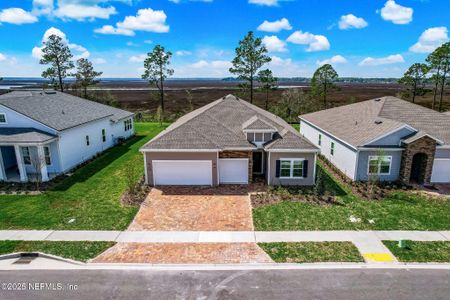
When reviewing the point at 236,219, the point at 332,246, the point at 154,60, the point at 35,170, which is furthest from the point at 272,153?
the point at 154,60

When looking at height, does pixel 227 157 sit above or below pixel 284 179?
above

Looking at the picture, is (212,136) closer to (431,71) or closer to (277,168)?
(277,168)

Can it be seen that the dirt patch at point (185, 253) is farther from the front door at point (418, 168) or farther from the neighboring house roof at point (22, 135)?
the front door at point (418, 168)

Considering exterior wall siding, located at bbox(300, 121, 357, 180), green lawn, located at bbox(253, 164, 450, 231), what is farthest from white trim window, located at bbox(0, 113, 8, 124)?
exterior wall siding, located at bbox(300, 121, 357, 180)

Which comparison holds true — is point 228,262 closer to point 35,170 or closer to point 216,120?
point 216,120

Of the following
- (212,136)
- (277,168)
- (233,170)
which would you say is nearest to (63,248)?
(233,170)

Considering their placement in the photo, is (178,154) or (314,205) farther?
Result: (178,154)
